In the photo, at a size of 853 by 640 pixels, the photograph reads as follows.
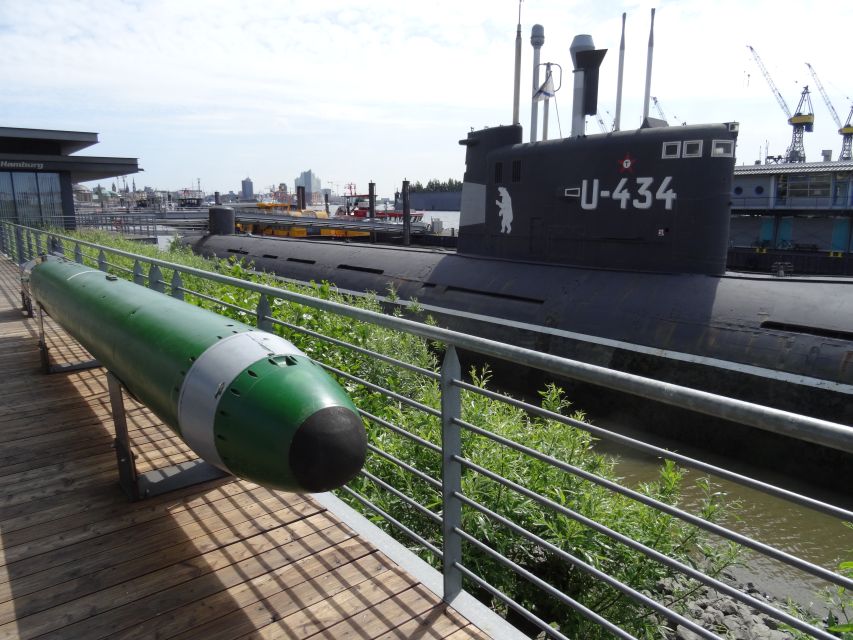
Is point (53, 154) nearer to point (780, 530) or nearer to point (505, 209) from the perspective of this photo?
point (505, 209)

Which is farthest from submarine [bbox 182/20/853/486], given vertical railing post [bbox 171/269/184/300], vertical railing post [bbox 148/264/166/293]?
vertical railing post [bbox 171/269/184/300]

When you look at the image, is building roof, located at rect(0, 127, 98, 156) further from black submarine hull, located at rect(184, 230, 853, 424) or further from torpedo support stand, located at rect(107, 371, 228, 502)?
torpedo support stand, located at rect(107, 371, 228, 502)

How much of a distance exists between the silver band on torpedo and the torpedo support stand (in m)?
1.29

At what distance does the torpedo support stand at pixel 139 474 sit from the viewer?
420 cm

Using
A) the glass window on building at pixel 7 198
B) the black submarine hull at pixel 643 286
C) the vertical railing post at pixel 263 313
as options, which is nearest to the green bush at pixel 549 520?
the vertical railing post at pixel 263 313

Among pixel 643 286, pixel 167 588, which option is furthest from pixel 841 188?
pixel 167 588

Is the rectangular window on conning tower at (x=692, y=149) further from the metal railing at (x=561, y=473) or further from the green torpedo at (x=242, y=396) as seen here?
the green torpedo at (x=242, y=396)

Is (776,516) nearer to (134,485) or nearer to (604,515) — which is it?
(604,515)

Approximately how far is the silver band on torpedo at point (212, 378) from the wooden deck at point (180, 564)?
75cm

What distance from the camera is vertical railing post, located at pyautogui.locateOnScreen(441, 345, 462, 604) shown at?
2920 millimetres

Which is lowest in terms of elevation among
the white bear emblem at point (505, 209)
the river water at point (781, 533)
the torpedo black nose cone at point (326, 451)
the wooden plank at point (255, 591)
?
the river water at point (781, 533)

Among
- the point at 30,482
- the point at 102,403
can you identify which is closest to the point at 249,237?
the point at 102,403

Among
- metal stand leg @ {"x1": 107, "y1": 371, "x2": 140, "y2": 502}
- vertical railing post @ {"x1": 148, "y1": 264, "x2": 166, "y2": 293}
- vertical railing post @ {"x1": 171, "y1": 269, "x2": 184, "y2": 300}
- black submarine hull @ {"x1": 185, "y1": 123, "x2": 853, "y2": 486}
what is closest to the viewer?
metal stand leg @ {"x1": 107, "y1": 371, "x2": 140, "y2": 502}

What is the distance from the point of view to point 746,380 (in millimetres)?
8305
